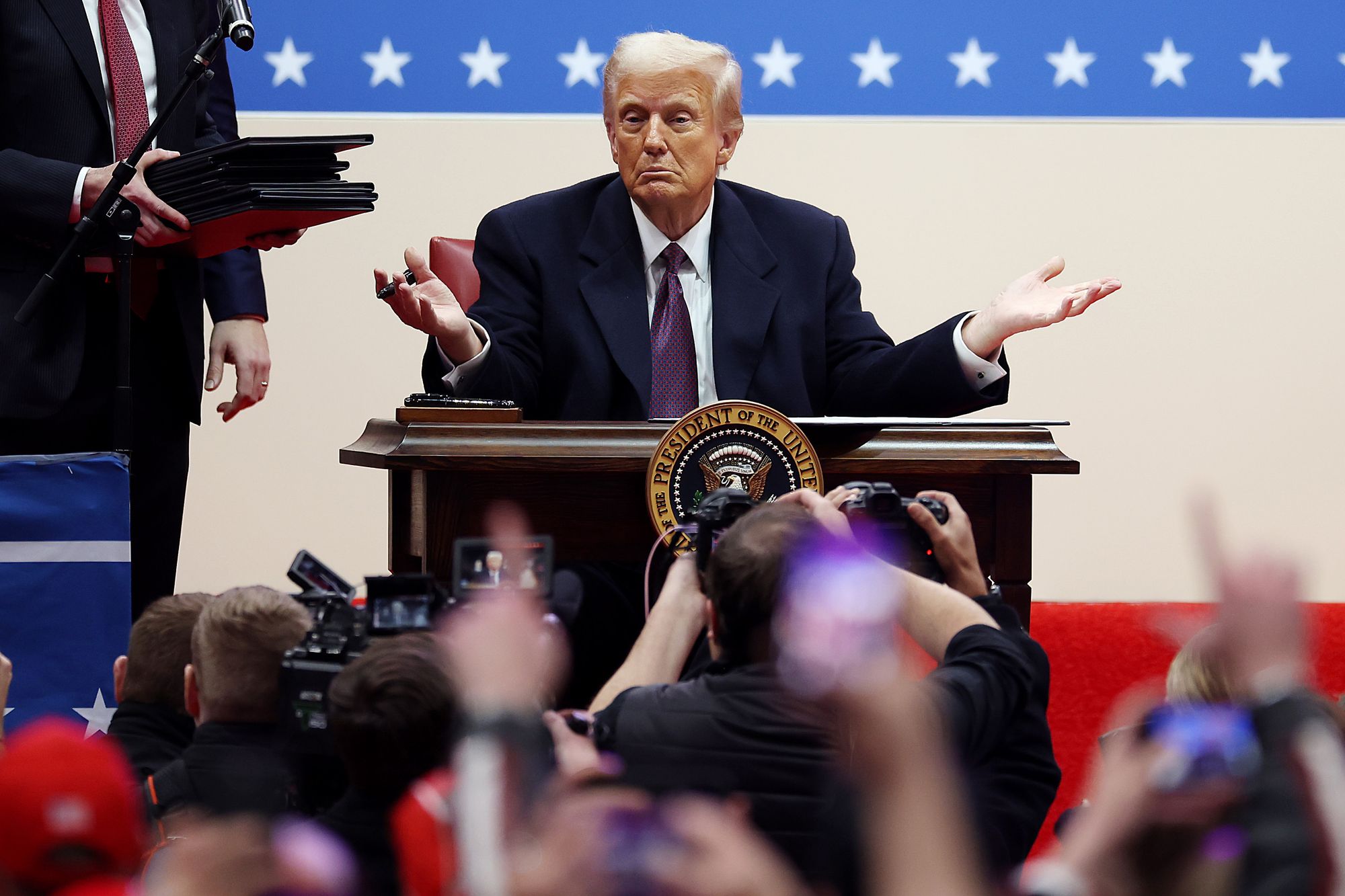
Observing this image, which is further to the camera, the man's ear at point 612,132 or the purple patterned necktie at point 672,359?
the man's ear at point 612,132

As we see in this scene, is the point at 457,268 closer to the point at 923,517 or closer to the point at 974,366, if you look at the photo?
the point at 974,366

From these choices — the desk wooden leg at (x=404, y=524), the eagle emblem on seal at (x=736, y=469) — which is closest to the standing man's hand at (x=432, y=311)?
the desk wooden leg at (x=404, y=524)

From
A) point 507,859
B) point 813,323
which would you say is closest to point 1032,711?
point 507,859

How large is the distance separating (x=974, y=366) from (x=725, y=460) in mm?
631

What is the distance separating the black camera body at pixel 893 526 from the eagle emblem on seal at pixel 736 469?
207mm

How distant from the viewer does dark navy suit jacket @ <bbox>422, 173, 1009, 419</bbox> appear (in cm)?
226

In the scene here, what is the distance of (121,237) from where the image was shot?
1.93 m

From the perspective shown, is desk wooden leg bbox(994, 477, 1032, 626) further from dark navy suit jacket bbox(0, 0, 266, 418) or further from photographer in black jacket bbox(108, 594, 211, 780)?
dark navy suit jacket bbox(0, 0, 266, 418)

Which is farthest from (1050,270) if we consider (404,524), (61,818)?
(61,818)

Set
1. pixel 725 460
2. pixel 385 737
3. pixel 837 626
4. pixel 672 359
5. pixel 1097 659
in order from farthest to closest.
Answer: pixel 1097 659 < pixel 672 359 < pixel 725 460 < pixel 385 737 < pixel 837 626

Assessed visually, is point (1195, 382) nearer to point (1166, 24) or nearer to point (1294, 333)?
point (1294, 333)

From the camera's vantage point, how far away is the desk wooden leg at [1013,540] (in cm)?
177

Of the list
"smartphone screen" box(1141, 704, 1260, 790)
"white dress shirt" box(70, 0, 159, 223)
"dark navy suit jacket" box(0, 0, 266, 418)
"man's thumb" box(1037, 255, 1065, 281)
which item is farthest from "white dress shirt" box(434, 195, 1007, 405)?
"smartphone screen" box(1141, 704, 1260, 790)

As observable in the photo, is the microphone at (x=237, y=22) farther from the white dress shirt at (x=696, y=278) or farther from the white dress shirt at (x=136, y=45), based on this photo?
the white dress shirt at (x=696, y=278)
